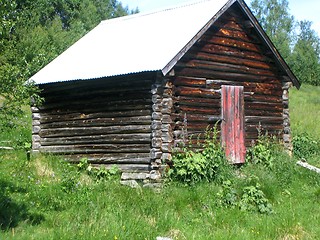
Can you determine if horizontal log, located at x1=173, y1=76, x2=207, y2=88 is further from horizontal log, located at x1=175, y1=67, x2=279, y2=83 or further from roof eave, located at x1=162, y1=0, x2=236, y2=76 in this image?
roof eave, located at x1=162, y1=0, x2=236, y2=76

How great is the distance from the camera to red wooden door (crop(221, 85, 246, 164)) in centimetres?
1401

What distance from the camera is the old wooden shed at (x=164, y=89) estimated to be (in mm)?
12719

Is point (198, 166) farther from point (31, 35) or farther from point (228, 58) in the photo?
point (31, 35)

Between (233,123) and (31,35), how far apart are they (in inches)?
909

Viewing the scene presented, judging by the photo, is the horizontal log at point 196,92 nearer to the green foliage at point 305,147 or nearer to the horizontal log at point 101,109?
the horizontal log at point 101,109

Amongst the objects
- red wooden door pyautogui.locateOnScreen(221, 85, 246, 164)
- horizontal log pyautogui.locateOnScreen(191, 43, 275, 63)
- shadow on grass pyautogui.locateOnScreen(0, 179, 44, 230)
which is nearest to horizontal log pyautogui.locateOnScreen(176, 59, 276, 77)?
horizontal log pyautogui.locateOnScreen(191, 43, 275, 63)

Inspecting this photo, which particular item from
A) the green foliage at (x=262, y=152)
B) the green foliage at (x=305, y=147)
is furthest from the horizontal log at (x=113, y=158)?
the green foliage at (x=305, y=147)

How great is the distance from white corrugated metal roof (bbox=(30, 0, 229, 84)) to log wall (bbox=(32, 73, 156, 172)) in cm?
36

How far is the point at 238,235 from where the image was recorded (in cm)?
833

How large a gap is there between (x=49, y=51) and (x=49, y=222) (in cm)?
2580

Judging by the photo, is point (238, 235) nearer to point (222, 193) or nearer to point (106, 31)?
→ point (222, 193)

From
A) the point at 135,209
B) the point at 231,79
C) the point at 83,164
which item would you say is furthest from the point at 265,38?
the point at 135,209

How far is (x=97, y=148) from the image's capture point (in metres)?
13.9

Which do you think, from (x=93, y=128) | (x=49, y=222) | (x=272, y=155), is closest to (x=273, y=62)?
(x=272, y=155)
